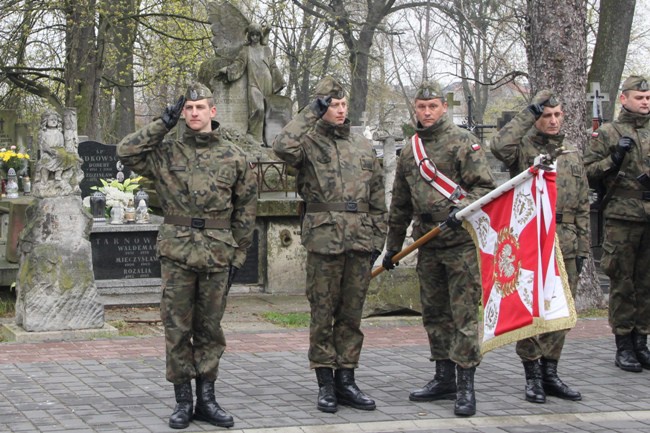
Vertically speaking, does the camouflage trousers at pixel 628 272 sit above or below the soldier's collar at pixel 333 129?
below

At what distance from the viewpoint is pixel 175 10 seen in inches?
1019

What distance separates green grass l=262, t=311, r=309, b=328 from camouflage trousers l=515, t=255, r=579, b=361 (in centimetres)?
349

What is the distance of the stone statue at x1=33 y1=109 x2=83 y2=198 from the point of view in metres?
10.5

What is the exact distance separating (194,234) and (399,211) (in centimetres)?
169

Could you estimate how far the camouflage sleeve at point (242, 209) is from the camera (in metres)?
7.38

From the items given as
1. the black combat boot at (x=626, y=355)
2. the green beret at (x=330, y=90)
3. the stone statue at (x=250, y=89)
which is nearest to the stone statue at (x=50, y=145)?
the green beret at (x=330, y=90)

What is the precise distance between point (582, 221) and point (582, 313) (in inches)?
167

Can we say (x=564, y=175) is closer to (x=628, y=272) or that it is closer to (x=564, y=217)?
(x=564, y=217)

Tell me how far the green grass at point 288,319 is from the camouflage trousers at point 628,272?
3.12 metres

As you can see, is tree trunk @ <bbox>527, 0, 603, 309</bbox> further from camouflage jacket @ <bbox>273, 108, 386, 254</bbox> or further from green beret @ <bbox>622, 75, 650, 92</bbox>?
camouflage jacket @ <bbox>273, 108, 386, 254</bbox>

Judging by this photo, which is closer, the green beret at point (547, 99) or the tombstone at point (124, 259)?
the green beret at point (547, 99)

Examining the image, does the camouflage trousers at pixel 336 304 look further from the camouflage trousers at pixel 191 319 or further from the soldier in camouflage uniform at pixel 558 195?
the soldier in camouflage uniform at pixel 558 195

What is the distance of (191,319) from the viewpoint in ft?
23.8

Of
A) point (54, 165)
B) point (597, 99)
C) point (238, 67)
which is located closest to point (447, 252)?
point (54, 165)
